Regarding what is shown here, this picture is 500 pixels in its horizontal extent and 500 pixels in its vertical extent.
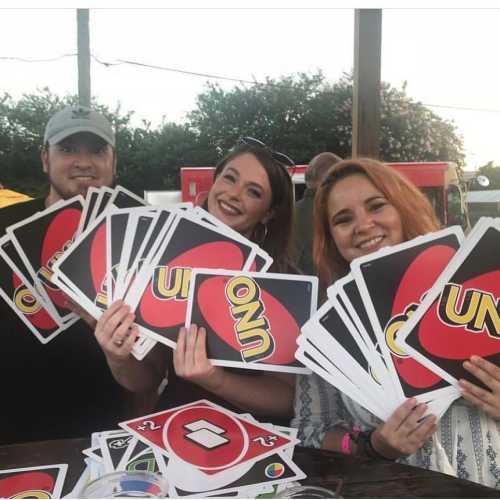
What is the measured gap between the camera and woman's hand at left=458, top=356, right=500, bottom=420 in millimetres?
1158

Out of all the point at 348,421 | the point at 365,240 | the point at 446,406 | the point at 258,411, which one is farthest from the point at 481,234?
the point at 258,411

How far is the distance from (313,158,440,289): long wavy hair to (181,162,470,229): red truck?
42 mm

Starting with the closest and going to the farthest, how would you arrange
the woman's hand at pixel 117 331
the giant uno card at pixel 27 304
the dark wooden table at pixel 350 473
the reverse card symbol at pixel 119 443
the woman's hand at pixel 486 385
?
the dark wooden table at pixel 350 473 < the woman's hand at pixel 486 385 < the reverse card symbol at pixel 119 443 < the woman's hand at pixel 117 331 < the giant uno card at pixel 27 304

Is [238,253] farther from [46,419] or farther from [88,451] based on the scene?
[46,419]

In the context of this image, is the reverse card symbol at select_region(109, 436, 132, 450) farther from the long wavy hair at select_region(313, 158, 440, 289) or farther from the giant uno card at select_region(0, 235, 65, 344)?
the long wavy hair at select_region(313, 158, 440, 289)

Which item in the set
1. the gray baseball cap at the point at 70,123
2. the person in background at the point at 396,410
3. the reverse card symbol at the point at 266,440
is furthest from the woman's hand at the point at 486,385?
the gray baseball cap at the point at 70,123

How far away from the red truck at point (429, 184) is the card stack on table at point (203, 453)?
70cm

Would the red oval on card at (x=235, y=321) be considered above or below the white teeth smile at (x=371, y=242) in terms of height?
below

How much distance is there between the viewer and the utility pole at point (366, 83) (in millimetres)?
1473

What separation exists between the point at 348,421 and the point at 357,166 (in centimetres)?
76

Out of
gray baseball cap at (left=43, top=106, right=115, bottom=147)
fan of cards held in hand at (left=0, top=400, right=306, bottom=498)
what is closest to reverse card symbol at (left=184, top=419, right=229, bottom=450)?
fan of cards held in hand at (left=0, top=400, right=306, bottom=498)

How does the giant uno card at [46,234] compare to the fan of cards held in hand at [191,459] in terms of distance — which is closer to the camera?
the fan of cards held in hand at [191,459]

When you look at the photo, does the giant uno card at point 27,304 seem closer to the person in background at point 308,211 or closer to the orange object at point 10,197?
the orange object at point 10,197

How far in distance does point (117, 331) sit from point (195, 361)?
0.83 feet
